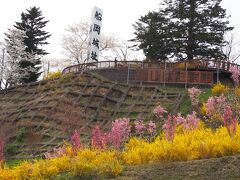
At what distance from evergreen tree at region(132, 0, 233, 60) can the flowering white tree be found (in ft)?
48.6

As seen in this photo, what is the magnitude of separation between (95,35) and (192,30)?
7.95 meters

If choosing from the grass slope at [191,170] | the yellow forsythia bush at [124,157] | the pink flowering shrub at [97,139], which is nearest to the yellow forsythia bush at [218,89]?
the yellow forsythia bush at [124,157]

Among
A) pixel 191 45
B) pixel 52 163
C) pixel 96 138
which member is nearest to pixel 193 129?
pixel 96 138

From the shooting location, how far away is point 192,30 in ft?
118

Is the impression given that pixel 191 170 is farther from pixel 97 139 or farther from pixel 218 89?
pixel 218 89

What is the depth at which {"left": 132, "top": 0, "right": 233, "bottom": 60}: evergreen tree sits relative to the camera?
35.9 meters

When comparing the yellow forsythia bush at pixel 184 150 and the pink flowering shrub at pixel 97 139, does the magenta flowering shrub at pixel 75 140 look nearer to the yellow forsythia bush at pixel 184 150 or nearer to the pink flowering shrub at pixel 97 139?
the pink flowering shrub at pixel 97 139

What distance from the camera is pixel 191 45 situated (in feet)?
119

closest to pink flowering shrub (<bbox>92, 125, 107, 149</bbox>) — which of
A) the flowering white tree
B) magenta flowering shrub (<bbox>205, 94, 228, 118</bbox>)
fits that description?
magenta flowering shrub (<bbox>205, 94, 228, 118</bbox>)

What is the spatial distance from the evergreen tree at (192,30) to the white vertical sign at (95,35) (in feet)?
13.9

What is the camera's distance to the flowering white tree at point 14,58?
4481 centimetres

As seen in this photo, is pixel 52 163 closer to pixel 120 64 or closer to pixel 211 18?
pixel 120 64

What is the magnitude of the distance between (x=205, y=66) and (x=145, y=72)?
13.2ft

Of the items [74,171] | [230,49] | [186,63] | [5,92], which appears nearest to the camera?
[74,171]
